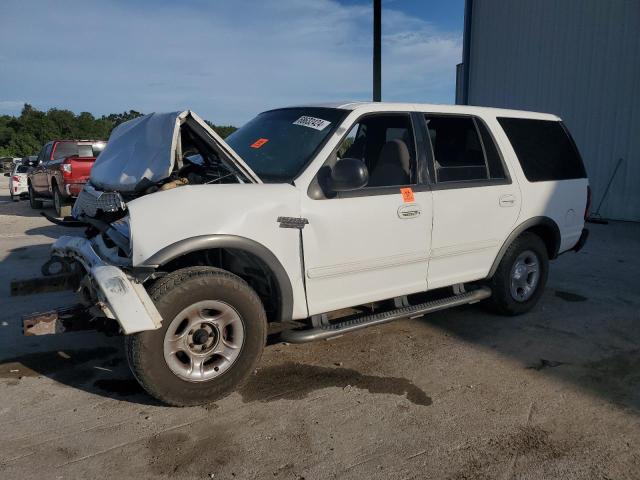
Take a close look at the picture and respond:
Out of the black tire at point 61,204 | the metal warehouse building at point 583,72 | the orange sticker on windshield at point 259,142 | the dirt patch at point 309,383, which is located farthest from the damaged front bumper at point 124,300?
the metal warehouse building at point 583,72

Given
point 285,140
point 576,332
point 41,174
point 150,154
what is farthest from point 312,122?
point 41,174

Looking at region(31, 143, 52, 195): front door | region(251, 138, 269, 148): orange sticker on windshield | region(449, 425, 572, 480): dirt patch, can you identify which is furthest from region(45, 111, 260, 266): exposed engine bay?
region(31, 143, 52, 195): front door

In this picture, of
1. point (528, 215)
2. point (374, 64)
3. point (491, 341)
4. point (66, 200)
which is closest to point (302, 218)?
point (491, 341)

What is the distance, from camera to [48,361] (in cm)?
411

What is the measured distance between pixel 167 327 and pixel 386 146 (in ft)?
7.37

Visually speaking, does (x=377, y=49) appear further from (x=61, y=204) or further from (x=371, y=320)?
(x=371, y=320)

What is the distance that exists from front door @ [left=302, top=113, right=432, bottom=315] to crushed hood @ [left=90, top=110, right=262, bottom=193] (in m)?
0.60

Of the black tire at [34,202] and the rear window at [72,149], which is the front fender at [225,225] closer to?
the rear window at [72,149]

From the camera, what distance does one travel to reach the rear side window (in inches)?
172

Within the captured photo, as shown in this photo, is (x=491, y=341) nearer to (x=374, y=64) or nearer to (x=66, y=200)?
(x=374, y=64)

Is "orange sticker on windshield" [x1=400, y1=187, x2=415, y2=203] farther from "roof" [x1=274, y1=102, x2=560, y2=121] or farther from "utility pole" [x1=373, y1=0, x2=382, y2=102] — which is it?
"utility pole" [x1=373, y1=0, x2=382, y2=102]

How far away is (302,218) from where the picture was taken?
3480 mm

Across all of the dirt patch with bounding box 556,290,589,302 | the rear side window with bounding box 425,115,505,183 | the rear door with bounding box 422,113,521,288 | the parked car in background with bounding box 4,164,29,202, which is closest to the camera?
the rear door with bounding box 422,113,521,288

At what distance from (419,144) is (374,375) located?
6.01 ft
